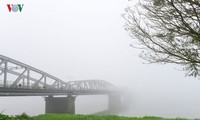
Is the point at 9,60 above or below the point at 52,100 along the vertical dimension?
above

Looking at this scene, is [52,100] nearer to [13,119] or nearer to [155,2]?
[13,119]

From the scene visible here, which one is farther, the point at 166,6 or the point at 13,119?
the point at 13,119

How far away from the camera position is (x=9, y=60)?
72375 mm

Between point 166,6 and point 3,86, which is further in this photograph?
point 3,86

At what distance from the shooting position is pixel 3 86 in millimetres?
62844

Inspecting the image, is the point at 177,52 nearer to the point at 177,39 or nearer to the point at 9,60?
the point at 177,39

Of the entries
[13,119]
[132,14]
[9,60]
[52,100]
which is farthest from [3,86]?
[132,14]

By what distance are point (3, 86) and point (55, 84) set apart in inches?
1543

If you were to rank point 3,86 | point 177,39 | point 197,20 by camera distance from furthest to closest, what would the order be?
point 3,86 < point 177,39 < point 197,20

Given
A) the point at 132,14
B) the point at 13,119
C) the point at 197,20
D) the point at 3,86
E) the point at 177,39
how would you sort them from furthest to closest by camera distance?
the point at 3,86 < the point at 13,119 < the point at 132,14 < the point at 177,39 < the point at 197,20

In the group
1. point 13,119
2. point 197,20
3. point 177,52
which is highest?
point 197,20

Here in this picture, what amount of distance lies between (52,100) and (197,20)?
70836 mm

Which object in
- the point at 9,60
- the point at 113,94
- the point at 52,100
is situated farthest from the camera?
the point at 113,94

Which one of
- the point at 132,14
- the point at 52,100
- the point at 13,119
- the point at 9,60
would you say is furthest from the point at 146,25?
the point at 52,100
